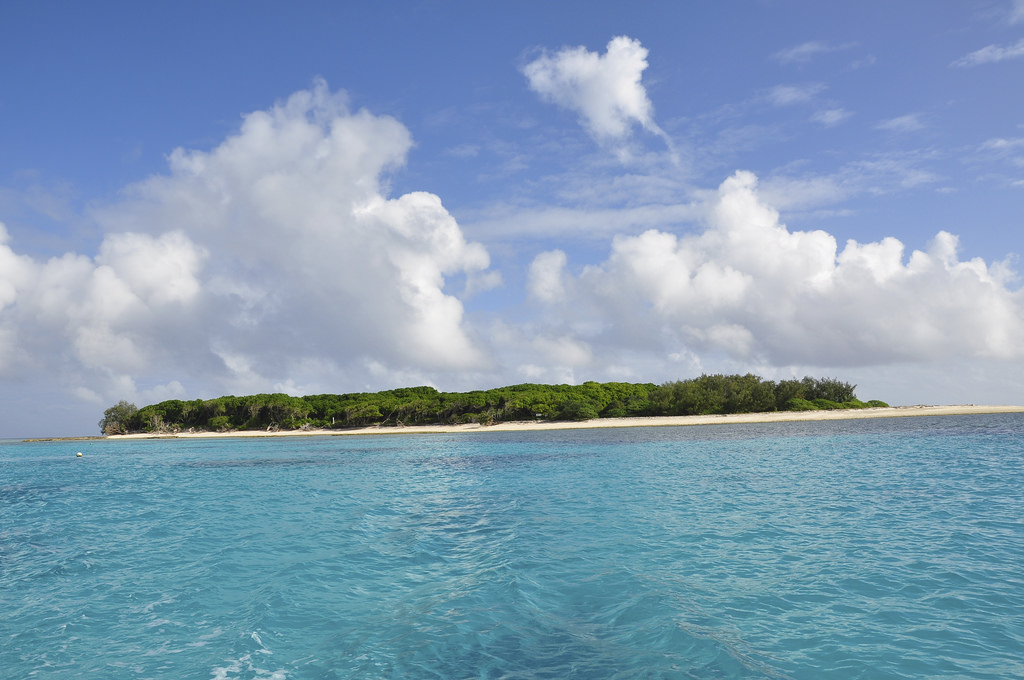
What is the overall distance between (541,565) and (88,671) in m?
7.76

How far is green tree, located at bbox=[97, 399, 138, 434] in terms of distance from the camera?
392 ft

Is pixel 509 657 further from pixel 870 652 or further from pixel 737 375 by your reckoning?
pixel 737 375

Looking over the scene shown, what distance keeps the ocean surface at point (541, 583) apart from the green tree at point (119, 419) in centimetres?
11467

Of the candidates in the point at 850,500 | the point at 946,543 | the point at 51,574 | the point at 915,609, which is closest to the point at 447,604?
the point at 915,609

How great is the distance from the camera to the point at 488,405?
337 ft

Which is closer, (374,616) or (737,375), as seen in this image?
(374,616)

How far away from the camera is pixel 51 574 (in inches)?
502

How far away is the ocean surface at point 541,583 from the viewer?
767cm

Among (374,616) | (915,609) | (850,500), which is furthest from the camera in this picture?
(850,500)

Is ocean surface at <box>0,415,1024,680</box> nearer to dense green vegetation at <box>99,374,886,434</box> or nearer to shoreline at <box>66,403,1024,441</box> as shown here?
shoreline at <box>66,403,1024,441</box>

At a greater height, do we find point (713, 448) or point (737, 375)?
point (737, 375)

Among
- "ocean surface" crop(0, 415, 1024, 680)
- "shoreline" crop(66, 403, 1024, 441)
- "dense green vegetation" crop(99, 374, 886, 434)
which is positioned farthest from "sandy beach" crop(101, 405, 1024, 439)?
"ocean surface" crop(0, 415, 1024, 680)

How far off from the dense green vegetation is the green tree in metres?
0.21

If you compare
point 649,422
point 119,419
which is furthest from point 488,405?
point 119,419
